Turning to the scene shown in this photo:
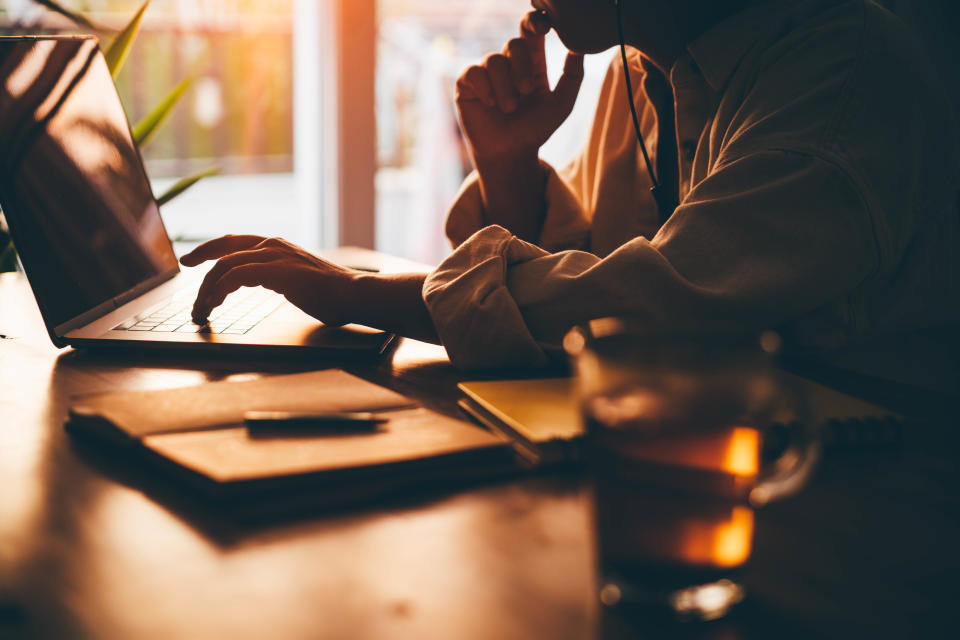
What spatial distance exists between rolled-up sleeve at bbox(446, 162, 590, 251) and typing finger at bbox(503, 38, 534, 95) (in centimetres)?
15

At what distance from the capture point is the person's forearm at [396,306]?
0.85 metres

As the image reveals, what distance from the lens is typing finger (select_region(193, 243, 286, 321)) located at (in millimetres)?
902

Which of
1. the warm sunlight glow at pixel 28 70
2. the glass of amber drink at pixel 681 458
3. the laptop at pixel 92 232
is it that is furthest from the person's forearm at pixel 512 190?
the glass of amber drink at pixel 681 458

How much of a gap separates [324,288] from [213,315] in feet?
0.53

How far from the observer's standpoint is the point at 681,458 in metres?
0.36

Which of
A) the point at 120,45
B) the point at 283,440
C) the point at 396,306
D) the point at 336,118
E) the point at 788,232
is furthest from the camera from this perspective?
the point at 336,118

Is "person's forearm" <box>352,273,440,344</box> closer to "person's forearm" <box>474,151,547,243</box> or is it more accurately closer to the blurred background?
"person's forearm" <box>474,151,547,243</box>

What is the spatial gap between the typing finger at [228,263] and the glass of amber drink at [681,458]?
0.61 meters

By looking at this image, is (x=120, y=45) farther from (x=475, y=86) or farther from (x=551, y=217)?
(x=551, y=217)

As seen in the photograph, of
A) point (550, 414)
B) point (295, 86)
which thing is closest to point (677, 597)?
point (550, 414)

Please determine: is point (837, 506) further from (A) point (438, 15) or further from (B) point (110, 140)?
(A) point (438, 15)

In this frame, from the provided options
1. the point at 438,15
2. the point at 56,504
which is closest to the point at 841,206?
the point at 56,504

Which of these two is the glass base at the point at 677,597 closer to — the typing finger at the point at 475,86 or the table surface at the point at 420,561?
the table surface at the point at 420,561

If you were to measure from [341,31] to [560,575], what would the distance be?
2269mm
